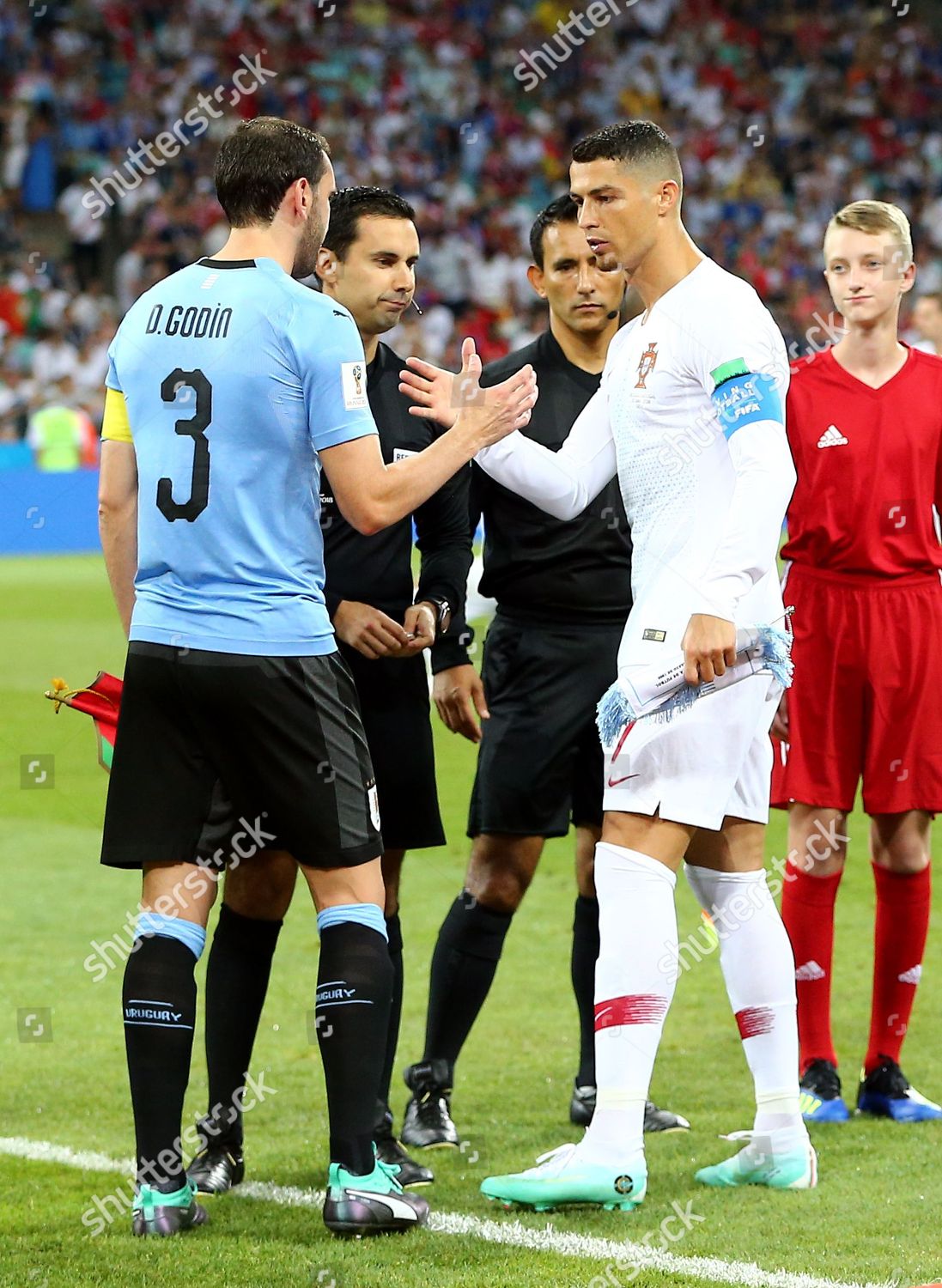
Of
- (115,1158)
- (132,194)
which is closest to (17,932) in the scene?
(115,1158)

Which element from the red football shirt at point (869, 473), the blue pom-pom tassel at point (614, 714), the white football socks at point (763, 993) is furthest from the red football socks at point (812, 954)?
the blue pom-pom tassel at point (614, 714)

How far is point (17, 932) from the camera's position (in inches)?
250

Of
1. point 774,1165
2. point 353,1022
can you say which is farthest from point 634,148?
point 774,1165

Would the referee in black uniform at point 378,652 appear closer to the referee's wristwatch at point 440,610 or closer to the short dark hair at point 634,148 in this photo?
the referee's wristwatch at point 440,610

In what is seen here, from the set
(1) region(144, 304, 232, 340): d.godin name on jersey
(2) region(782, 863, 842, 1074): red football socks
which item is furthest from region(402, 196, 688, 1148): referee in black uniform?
(1) region(144, 304, 232, 340): d.godin name on jersey

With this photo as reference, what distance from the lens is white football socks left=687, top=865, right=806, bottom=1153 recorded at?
3.72 meters

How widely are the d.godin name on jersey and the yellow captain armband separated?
22 centimetres

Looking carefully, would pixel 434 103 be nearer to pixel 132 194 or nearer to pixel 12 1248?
pixel 132 194

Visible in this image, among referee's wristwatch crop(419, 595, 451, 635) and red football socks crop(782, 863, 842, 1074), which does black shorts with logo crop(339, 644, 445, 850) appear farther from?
red football socks crop(782, 863, 842, 1074)

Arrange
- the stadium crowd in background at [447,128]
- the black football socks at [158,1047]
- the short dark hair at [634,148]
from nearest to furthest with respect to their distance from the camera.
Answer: the black football socks at [158,1047] < the short dark hair at [634,148] < the stadium crowd in background at [447,128]

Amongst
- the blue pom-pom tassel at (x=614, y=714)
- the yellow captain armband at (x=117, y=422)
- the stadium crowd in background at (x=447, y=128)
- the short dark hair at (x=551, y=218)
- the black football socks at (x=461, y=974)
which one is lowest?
the black football socks at (x=461, y=974)

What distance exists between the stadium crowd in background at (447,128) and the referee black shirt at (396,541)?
1660cm

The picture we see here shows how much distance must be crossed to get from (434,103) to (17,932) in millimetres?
21111

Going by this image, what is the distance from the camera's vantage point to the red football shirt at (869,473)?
4418 mm
